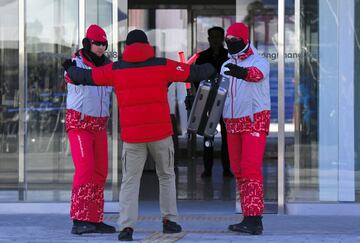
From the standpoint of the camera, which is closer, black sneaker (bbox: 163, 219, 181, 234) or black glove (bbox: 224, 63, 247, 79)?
black glove (bbox: 224, 63, 247, 79)

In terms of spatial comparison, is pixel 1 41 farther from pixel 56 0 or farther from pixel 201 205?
pixel 201 205

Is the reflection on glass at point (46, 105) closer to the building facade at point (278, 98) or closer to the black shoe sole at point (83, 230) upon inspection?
the building facade at point (278, 98)

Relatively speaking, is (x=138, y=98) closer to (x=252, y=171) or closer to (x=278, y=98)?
(x=252, y=171)

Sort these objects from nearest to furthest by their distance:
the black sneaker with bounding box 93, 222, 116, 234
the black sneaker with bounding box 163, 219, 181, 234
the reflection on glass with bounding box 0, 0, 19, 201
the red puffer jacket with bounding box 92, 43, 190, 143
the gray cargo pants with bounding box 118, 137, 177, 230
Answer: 1. the red puffer jacket with bounding box 92, 43, 190, 143
2. the gray cargo pants with bounding box 118, 137, 177, 230
3. the black sneaker with bounding box 163, 219, 181, 234
4. the black sneaker with bounding box 93, 222, 116, 234
5. the reflection on glass with bounding box 0, 0, 19, 201

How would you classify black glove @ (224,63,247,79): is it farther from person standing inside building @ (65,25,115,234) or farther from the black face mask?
person standing inside building @ (65,25,115,234)

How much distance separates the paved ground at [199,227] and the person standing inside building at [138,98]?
1.68ft

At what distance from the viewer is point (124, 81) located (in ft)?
28.1

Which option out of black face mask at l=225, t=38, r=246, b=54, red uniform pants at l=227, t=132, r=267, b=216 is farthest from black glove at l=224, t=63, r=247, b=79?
red uniform pants at l=227, t=132, r=267, b=216

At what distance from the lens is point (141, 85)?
8.53m

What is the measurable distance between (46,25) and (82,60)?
2215 millimetres

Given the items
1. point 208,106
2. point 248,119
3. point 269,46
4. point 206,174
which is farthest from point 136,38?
point 206,174

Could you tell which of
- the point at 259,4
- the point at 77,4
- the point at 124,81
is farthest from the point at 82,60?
the point at 259,4

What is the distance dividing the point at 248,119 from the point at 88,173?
1.52m

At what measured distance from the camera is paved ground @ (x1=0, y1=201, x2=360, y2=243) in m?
8.87
